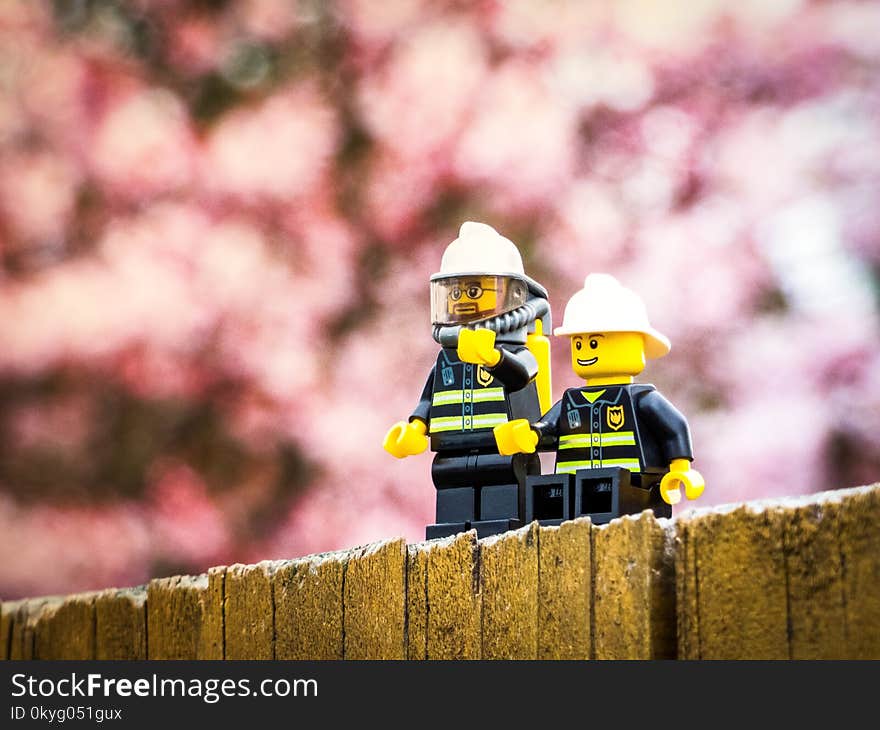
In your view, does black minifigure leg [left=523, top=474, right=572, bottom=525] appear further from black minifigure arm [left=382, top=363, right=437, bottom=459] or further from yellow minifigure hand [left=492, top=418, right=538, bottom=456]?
black minifigure arm [left=382, top=363, right=437, bottom=459]

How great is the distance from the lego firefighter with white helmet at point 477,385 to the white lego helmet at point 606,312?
0.47ft

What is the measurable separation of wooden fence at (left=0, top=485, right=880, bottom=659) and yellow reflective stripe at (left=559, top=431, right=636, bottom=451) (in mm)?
639

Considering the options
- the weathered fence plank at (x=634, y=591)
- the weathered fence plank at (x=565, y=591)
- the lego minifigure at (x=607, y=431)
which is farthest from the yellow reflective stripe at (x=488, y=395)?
the weathered fence plank at (x=634, y=591)

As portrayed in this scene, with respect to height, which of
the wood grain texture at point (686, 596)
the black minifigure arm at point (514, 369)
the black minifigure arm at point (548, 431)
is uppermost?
the black minifigure arm at point (514, 369)

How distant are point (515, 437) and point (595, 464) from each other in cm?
19

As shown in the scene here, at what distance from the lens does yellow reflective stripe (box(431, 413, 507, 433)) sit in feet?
9.93

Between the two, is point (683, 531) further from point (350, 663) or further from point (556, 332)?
point (556, 332)

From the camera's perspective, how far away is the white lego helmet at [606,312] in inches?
117

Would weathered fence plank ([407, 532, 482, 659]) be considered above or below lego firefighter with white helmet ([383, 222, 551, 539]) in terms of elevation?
below

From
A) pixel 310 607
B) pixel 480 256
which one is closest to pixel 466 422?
pixel 480 256

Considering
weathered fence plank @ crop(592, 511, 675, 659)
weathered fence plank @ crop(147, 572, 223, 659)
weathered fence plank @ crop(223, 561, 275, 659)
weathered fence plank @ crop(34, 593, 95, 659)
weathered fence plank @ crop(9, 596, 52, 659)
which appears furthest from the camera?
weathered fence plank @ crop(9, 596, 52, 659)

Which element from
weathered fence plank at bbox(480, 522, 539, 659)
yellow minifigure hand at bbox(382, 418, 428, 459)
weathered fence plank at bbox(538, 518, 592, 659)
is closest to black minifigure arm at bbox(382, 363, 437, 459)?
yellow minifigure hand at bbox(382, 418, 428, 459)

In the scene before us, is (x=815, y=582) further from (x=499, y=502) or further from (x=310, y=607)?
(x=499, y=502)

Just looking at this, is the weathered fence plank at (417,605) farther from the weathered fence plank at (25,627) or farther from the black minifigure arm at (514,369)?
the weathered fence plank at (25,627)
